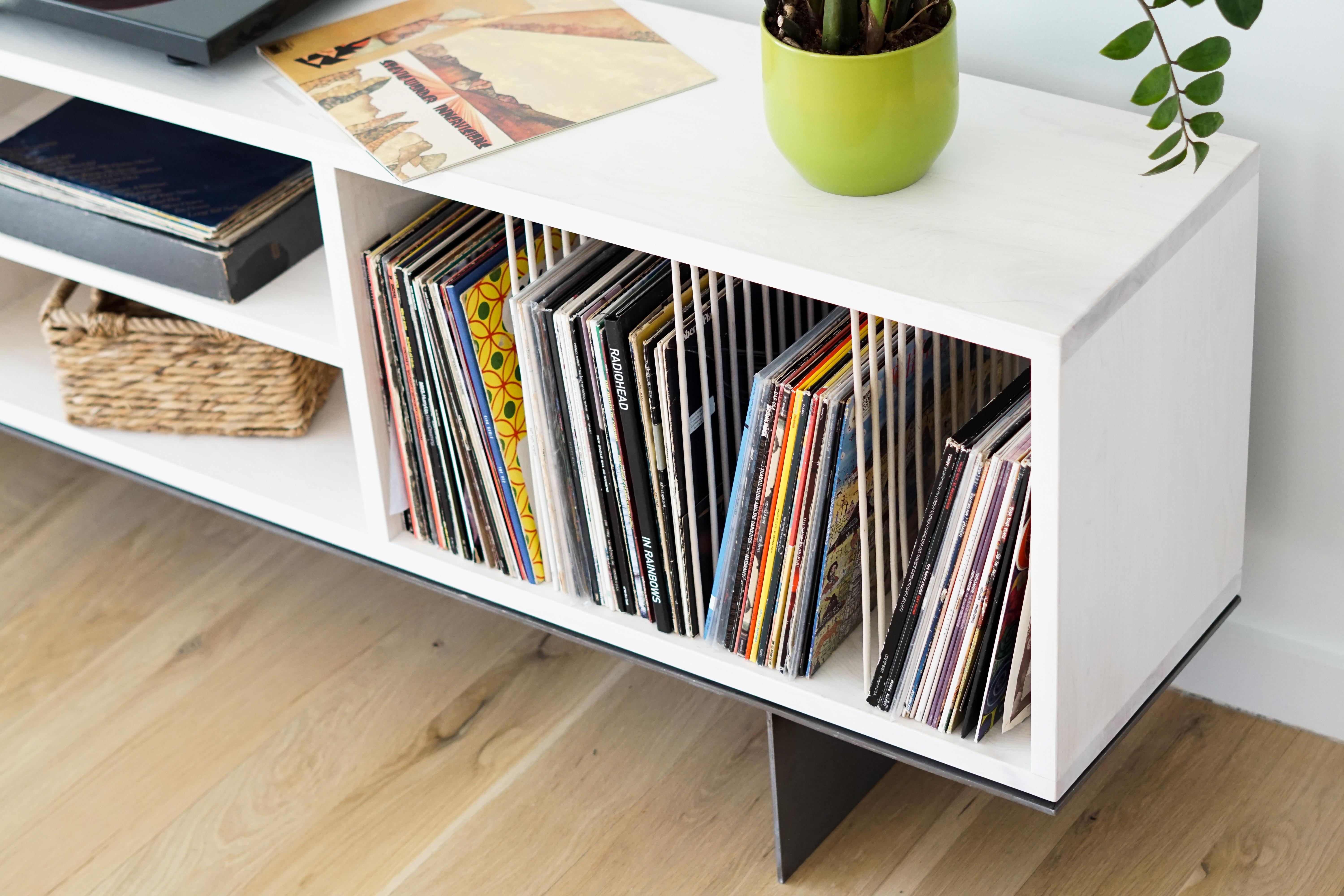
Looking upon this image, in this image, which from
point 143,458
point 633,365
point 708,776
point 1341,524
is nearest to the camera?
point 633,365

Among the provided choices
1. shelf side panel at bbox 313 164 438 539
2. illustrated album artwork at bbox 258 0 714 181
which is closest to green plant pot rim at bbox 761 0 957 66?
illustrated album artwork at bbox 258 0 714 181

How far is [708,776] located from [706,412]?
0.40 metres

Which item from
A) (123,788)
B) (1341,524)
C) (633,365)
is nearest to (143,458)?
(123,788)

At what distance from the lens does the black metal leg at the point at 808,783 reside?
1.16 metres

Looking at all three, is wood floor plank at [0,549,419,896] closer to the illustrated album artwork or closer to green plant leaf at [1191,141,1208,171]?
the illustrated album artwork

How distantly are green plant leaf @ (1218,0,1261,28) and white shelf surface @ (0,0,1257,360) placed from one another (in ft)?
0.52

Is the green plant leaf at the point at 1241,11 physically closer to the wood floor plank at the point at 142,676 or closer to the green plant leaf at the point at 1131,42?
the green plant leaf at the point at 1131,42

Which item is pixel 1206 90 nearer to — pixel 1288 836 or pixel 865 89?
pixel 865 89

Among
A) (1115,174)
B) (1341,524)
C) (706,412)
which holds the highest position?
(1115,174)

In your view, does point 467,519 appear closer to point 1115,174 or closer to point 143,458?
point 143,458

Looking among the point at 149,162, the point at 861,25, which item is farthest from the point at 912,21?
the point at 149,162

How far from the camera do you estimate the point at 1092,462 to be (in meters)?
0.92

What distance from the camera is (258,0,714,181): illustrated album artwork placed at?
109cm

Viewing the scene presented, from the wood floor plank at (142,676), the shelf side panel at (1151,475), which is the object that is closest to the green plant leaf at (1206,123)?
the shelf side panel at (1151,475)
